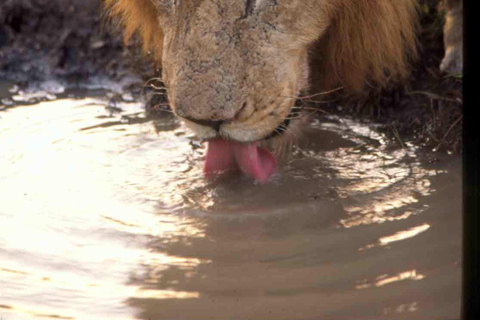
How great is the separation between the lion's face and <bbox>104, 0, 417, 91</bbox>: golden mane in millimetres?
311

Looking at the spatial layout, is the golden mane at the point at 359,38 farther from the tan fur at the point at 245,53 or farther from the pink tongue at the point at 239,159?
the pink tongue at the point at 239,159

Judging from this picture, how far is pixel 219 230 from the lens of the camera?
292 centimetres

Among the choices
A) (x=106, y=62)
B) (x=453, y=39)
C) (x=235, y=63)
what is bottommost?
(x=106, y=62)

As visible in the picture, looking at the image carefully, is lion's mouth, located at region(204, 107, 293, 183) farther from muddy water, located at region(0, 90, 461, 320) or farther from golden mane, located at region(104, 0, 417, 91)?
golden mane, located at region(104, 0, 417, 91)

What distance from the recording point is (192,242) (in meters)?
2.83

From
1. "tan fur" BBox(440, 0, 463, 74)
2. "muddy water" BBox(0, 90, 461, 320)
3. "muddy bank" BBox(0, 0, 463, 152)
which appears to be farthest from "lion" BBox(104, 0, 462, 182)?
"muddy bank" BBox(0, 0, 463, 152)

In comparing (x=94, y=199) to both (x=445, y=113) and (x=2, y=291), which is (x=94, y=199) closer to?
(x=2, y=291)

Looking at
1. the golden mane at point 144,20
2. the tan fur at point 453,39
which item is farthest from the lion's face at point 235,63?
the tan fur at point 453,39

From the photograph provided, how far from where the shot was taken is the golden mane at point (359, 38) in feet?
10.8

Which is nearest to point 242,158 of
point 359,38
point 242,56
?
point 242,56

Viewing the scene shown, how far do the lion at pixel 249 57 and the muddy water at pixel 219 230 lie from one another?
0.98 ft

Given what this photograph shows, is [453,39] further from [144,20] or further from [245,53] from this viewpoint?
[144,20]

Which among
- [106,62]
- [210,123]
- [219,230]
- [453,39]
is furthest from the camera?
[106,62]

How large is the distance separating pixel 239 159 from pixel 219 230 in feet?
→ 1.31
